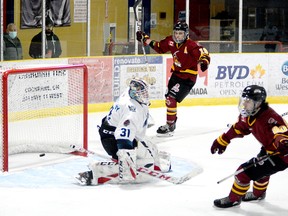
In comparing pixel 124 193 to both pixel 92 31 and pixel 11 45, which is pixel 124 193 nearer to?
pixel 11 45

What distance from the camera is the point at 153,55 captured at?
1105 cm

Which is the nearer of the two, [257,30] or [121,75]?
[121,75]

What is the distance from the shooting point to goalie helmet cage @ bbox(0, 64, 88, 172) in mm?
7125

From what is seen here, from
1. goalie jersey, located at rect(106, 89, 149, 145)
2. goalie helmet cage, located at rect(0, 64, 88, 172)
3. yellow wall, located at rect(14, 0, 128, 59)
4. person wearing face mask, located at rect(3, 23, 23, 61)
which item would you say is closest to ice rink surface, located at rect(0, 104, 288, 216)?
goalie helmet cage, located at rect(0, 64, 88, 172)

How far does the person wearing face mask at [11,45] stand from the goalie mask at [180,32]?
2181 millimetres

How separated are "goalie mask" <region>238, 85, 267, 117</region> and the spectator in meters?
6.85

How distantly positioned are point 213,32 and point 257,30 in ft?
2.35

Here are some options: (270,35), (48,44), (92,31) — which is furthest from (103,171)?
(270,35)

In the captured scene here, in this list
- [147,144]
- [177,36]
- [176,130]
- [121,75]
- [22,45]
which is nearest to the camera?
[147,144]

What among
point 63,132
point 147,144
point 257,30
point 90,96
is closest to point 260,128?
point 147,144

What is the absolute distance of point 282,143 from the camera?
513cm

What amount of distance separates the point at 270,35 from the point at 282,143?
7.50 metres

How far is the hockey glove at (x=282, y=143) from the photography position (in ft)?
16.8

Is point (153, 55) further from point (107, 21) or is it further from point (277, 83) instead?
point (277, 83)
